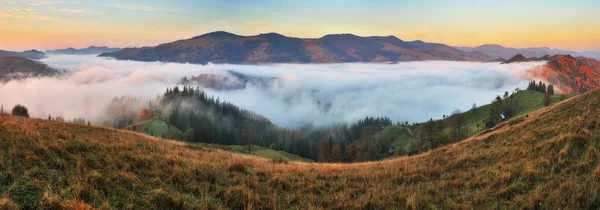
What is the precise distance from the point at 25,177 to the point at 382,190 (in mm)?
12774

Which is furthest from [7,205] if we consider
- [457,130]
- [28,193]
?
[457,130]

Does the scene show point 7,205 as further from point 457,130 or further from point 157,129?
point 157,129

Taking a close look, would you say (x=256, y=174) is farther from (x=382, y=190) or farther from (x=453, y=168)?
(x=453, y=168)

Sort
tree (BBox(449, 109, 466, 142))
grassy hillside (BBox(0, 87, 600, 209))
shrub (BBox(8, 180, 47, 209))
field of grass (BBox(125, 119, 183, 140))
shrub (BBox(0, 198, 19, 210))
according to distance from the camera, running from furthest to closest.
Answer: field of grass (BBox(125, 119, 183, 140)) < tree (BBox(449, 109, 466, 142)) < grassy hillside (BBox(0, 87, 600, 209)) < shrub (BBox(8, 180, 47, 209)) < shrub (BBox(0, 198, 19, 210))

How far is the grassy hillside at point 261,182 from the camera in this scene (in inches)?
359

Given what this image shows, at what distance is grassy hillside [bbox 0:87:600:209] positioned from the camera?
9.12 m

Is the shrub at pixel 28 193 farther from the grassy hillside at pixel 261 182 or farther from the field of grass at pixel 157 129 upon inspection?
the field of grass at pixel 157 129

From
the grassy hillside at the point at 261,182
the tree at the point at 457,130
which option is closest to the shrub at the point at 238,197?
the grassy hillside at the point at 261,182

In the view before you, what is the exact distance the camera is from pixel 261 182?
13.6 m

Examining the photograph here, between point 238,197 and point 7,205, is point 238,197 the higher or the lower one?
the lower one

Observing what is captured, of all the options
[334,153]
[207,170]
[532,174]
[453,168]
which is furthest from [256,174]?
[334,153]

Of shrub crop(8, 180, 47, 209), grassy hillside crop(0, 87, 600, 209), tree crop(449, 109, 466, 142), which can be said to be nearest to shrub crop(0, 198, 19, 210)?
grassy hillside crop(0, 87, 600, 209)

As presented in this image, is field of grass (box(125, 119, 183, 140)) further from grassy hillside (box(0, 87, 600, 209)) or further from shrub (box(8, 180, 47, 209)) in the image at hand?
shrub (box(8, 180, 47, 209))

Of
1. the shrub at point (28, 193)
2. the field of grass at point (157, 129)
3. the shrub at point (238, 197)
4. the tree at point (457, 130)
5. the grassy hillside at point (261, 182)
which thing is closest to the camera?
the shrub at point (28, 193)
